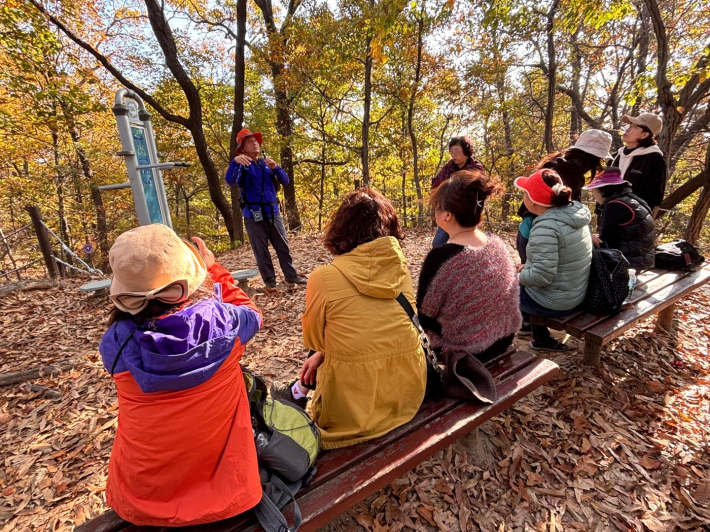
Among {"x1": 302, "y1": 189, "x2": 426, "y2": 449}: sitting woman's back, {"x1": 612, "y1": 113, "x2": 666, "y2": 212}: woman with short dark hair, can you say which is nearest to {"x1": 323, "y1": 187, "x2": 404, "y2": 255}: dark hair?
{"x1": 302, "y1": 189, "x2": 426, "y2": 449}: sitting woman's back

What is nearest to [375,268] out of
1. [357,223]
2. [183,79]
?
[357,223]

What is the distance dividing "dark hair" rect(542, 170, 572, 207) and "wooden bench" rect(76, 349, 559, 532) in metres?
1.20

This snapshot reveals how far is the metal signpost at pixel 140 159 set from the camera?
228 centimetres

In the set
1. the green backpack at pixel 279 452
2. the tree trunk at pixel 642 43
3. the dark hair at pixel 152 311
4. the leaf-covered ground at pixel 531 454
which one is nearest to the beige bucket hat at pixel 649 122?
the leaf-covered ground at pixel 531 454

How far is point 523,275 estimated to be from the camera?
254 centimetres

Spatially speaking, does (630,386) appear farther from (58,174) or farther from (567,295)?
(58,174)

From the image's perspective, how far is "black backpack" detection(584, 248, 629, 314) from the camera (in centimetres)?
257

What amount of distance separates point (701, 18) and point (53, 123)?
1493 cm

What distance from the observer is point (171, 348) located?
1112 mm

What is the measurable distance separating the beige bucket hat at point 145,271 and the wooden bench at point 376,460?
0.91 metres

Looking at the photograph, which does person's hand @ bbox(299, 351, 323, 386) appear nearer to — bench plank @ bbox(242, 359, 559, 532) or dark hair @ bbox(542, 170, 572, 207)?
bench plank @ bbox(242, 359, 559, 532)

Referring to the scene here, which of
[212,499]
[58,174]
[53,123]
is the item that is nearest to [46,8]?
[53,123]

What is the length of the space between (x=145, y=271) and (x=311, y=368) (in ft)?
3.58

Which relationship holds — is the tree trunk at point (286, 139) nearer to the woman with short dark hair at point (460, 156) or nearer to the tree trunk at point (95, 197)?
the woman with short dark hair at point (460, 156)
